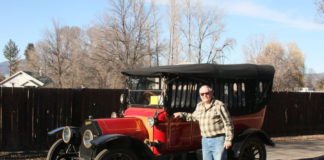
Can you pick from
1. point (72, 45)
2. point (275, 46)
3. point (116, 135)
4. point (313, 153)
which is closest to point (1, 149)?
point (116, 135)

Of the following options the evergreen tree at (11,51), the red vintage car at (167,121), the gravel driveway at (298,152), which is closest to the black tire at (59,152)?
the red vintage car at (167,121)

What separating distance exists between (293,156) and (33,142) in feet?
23.8

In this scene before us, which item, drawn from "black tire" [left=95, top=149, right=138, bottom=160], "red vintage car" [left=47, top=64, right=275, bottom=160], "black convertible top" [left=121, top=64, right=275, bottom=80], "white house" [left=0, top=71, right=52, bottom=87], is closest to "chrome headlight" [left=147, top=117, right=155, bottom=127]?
"red vintage car" [left=47, top=64, right=275, bottom=160]

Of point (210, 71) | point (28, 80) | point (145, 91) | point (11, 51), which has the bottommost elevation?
point (145, 91)

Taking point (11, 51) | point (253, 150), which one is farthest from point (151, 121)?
point (11, 51)

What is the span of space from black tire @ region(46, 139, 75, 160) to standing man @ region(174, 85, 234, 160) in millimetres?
2705

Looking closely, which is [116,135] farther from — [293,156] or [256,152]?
[293,156]

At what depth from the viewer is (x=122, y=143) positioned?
211 inches

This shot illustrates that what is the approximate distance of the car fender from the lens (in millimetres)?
5090

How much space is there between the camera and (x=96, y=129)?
5.59 meters

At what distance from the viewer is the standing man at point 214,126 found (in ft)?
16.0

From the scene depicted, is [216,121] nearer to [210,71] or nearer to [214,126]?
[214,126]

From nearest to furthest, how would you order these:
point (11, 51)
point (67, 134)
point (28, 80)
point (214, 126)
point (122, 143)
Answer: point (214, 126), point (122, 143), point (67, 134), point (28, 80), point (11, 51)

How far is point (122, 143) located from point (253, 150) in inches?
112
